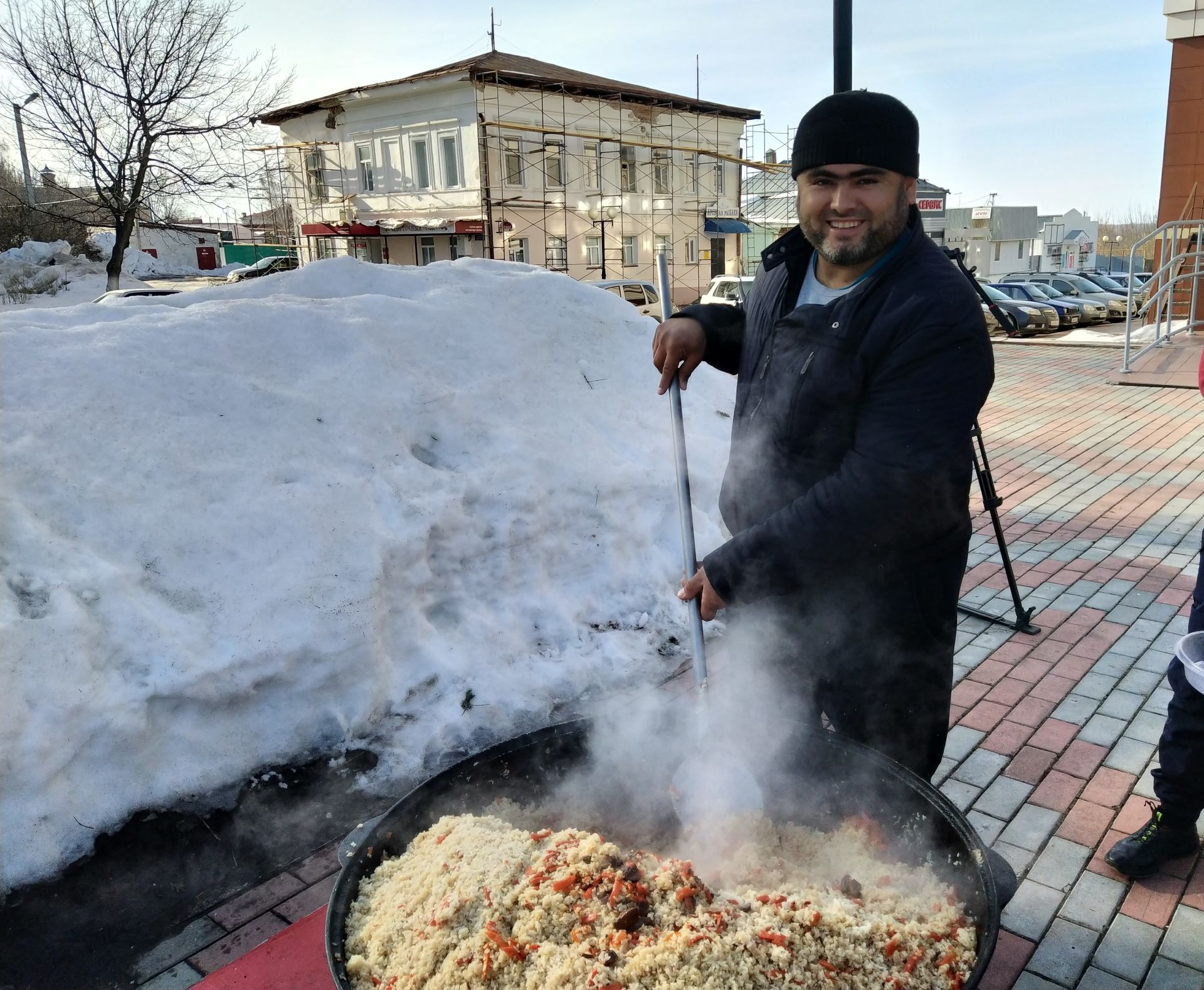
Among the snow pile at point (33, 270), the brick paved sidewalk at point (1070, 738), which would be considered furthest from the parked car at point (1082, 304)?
the snow pile at point (33, 270)

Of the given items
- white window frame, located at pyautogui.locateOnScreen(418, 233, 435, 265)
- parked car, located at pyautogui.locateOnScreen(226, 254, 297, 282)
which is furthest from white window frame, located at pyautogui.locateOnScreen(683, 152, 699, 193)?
parked car, located at pyautogui.locateOnScreen(226, 254, 297, 282)

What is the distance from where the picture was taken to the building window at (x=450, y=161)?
96.3ft

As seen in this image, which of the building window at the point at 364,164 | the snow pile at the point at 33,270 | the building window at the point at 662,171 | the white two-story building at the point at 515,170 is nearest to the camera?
the snow pile at the point at 33,270

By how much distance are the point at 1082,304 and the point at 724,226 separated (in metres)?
16.9

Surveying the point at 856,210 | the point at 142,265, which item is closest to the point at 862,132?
the point at 856,210

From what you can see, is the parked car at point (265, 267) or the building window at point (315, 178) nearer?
the parked car at point (265, 267)

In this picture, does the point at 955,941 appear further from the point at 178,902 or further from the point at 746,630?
the point at 178,902

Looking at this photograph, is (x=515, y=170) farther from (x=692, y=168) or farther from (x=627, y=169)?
(x=692, y=168)

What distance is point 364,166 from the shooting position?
3203 cm

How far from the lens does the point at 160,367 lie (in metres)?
3.81

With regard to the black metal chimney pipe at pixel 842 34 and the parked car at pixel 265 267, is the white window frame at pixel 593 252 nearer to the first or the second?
the parked car at pixel 265 267

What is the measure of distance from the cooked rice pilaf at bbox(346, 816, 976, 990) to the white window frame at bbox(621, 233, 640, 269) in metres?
32.9

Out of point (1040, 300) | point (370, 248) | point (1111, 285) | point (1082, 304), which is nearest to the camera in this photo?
point (1082, 304)

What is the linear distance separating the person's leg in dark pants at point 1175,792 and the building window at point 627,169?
105ft
